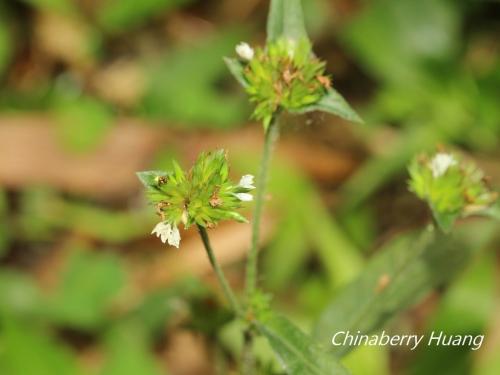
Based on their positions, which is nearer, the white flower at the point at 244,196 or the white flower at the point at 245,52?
the white flower at the point at 244,196

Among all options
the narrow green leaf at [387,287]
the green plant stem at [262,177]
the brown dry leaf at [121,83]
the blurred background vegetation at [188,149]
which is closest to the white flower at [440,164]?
the narrow green leaf at [387,287]

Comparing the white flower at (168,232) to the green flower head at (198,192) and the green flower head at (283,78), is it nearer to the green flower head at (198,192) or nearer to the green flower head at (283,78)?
the green flower head at (198,192)

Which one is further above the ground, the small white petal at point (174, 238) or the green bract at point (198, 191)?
the green bract at point (198, 191)

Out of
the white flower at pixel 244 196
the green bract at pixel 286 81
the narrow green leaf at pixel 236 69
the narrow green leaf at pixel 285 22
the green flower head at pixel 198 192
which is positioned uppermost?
the narrow green leaf at pixel 285 22

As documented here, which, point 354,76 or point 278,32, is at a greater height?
point 354,76

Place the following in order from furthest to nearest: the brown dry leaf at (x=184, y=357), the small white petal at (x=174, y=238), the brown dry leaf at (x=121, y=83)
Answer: the brown dry leaf at (x=121, y=83) → the brown dry leaf at (x=184, y=357) → the small white petal at (x=174, y=238)

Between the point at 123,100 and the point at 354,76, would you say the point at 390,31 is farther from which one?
the point at 123,100

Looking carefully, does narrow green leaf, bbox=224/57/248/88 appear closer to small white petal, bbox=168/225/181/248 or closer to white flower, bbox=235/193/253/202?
white flower, bbox=235/193/253/202

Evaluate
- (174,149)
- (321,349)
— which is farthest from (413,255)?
(174,149)
